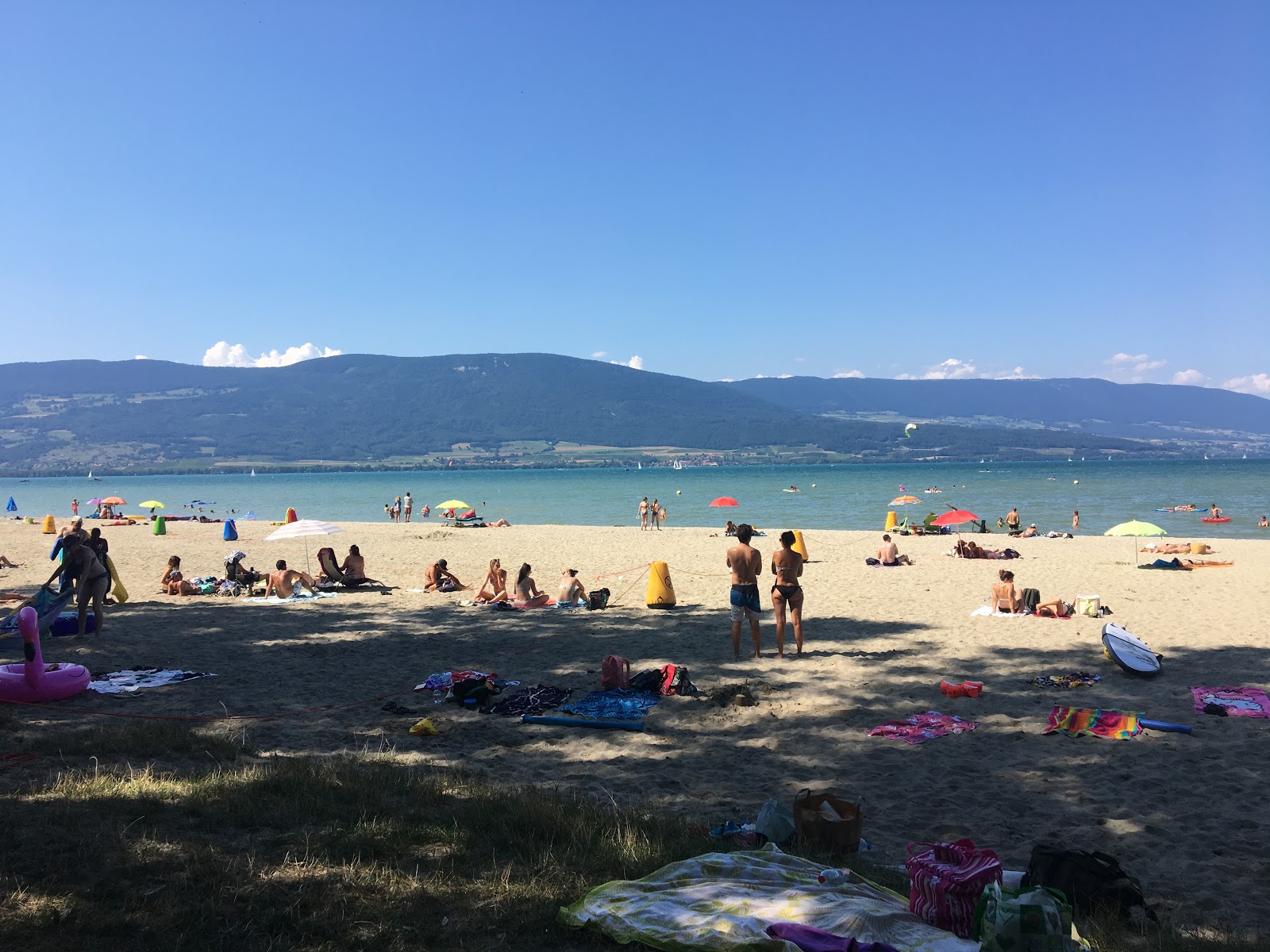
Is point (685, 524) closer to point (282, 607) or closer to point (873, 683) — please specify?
point (282, 607)

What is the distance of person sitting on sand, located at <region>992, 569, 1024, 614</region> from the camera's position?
476 inches

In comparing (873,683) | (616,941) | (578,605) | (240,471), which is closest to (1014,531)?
(578,605)

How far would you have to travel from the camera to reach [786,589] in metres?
9.59

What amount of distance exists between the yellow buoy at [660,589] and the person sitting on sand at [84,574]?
25.2ft

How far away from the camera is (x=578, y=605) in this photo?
13.5 metres

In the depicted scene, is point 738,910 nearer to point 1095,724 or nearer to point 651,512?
point 1095,724

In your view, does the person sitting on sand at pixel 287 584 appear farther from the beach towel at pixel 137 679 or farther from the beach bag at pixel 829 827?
the beach bag at pixel 829 827

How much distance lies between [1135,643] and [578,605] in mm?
7906

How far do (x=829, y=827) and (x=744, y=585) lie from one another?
495cm

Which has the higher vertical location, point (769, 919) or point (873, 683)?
point (769, 919)

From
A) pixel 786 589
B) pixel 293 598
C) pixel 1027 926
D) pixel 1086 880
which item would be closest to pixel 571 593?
pixel 786 589

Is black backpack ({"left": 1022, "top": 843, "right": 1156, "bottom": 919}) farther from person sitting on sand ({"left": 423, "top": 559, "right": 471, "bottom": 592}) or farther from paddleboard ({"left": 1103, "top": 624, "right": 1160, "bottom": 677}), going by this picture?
person sitting on sand ({"left": 423, "top": 559, "right": 471, "bottom": 592})

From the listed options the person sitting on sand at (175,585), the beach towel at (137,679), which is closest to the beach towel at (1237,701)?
the beach towel at (137,679)

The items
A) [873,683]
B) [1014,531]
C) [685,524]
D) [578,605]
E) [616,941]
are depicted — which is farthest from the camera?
[685,524]
